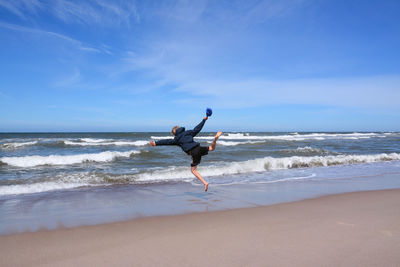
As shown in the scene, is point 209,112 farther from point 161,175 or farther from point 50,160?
point 50,160

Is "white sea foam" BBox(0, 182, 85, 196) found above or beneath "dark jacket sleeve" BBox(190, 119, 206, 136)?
beneath

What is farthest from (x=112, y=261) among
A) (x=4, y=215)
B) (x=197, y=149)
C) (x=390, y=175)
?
(x=390, y=175)

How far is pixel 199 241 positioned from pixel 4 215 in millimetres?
4054

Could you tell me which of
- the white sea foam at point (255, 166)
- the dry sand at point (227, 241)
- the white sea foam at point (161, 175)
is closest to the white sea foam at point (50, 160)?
the white sea foam at point (161, 175)

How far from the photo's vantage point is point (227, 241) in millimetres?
3777

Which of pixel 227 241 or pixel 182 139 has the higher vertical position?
pixel 182 139

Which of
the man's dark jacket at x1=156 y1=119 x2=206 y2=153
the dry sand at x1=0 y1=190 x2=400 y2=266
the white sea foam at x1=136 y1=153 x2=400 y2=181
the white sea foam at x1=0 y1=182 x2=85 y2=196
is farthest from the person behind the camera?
the white sea foam at x1=136 y1=153 x2=400 y2=181

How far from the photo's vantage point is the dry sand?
3240mm

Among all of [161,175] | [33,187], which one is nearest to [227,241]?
[33,187]

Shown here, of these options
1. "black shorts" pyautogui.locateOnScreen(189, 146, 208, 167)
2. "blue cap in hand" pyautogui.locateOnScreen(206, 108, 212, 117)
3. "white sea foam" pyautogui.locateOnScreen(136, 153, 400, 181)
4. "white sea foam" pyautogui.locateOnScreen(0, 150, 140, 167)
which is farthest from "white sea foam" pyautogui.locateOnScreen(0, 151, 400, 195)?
"white sea foam" pyautogui.locateOnScreen(0, 150, 140, 167)

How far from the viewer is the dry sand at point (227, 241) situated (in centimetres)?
324

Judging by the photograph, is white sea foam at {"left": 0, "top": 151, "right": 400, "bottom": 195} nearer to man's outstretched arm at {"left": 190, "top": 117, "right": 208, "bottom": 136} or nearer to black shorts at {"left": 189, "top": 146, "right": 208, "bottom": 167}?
black shorts at {"left": 189, "top": 146, "right": 208, "bottom": 167}

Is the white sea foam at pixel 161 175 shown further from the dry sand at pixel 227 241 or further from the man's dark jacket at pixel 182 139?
the dry sand at pixel 227 241

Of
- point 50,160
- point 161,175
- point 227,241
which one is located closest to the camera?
point 227,241
